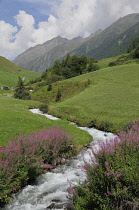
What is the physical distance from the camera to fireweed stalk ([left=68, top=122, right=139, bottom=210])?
21.4ft

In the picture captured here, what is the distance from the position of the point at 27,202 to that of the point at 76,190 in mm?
3218

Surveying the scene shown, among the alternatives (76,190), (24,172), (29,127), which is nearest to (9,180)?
(24,172)

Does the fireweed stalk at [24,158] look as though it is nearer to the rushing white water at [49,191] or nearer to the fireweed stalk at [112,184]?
the rushing white water at [49,191]

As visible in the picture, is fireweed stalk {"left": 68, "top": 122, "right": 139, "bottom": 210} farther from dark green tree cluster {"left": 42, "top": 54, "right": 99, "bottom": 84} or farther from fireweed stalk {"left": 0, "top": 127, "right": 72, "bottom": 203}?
dark green tree cluster {"left": 42, "top": 54, "right": 99, "bottom": 84}

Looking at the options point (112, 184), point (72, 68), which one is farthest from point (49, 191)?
point (72, 68)

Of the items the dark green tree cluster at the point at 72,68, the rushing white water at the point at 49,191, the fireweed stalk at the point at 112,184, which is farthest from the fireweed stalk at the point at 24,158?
the dark green tree cluster at the point at 72,68

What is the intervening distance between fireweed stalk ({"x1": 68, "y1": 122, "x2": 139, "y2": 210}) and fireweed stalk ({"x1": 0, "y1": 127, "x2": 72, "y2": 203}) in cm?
411

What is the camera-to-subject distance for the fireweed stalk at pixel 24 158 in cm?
966

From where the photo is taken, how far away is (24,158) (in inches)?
453

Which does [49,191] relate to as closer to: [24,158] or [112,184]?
[24,158]

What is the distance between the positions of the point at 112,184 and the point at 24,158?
6384 mm

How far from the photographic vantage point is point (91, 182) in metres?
7.76

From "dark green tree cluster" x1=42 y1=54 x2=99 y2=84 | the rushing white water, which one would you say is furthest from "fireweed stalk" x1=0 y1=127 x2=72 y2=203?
"dark green tree cluster" x1=42 y1=54 x2=99 y2=84

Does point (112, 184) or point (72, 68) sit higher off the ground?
point (72, 68)
